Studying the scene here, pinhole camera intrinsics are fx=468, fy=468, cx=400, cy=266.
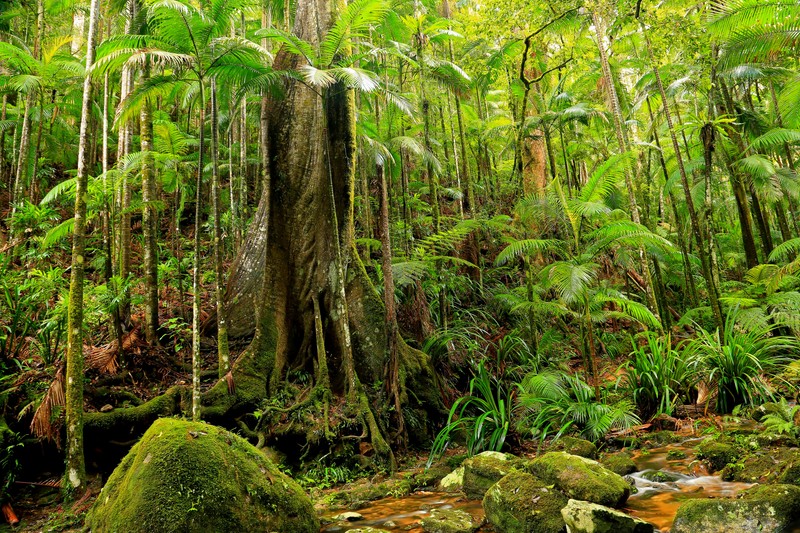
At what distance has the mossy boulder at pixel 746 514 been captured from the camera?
2.81m

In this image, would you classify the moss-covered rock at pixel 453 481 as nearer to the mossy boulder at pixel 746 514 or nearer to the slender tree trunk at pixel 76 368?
the mossy boulder at pixel 746 514

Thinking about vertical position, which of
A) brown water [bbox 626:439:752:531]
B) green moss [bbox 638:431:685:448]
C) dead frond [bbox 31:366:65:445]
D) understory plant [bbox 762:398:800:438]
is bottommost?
brown water [bbox 626:439:752:531]

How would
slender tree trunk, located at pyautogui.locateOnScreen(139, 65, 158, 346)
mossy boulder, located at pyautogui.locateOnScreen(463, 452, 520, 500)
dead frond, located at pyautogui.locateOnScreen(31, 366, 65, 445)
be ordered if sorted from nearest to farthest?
mossy boulder, located at pyautogui.locateOnScreen(463, 452, 520, 500)
dead frond, located at pyautogui.locateOnScreen(31, 366, 65, 445)
slender tree trunk, located at pyautogui.locateOnScreen(139, 65, 158, 346)

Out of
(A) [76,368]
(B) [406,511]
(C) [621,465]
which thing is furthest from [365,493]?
(A) [76,368]

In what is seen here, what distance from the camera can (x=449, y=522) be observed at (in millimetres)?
3471

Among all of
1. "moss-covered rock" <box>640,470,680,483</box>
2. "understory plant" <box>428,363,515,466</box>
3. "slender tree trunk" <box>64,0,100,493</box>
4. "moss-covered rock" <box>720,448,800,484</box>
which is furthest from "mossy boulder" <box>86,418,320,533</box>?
"moss-covered rock" <box>720,448,800,484</box>

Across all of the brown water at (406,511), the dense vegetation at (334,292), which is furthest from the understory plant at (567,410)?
the brown water at (406,511)

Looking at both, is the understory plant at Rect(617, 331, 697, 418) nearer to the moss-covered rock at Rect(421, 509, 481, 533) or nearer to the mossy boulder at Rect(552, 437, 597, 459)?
the mossy boulder at Rect(552, 437, 597, 459)

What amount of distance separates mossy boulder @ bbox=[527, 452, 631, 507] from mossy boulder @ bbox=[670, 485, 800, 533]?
0.61m

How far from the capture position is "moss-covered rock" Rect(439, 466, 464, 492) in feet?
14.8

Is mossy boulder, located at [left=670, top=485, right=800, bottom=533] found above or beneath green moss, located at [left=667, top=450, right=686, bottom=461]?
above

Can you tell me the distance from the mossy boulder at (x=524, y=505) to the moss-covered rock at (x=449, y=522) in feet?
0.53

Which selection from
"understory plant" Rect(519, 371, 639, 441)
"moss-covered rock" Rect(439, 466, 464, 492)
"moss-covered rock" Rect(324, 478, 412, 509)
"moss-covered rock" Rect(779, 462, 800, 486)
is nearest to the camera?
"moss-covered rock" Rect(779, 462, 800, 486)

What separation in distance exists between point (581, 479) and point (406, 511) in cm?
148
